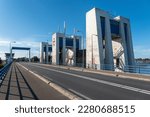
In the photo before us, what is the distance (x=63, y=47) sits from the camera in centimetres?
7300

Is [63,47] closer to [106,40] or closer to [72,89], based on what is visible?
[106,40]

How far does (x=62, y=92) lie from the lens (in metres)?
9.98

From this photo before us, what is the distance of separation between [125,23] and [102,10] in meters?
8.79

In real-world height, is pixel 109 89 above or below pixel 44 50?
below

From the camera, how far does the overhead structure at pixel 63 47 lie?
72.1m

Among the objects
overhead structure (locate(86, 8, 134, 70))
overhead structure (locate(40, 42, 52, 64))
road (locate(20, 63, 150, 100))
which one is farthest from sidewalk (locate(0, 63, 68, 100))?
overhead structure (locate(40, 42, 52, 64))

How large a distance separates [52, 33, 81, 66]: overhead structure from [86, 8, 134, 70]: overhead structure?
27508 mm

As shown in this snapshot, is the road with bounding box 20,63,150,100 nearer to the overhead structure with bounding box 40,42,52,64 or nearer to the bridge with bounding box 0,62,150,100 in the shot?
the bridge with bounding box 0,62,150,100

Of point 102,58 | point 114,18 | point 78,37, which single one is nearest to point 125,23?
point 114,18

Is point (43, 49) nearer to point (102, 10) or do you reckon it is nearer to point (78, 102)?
point (102, 10)

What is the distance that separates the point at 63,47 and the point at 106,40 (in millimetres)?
32897

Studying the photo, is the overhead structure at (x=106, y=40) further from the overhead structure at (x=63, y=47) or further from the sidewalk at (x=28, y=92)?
the overhead structure at (x=63, y=47)

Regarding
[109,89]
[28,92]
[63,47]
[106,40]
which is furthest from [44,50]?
[28,92]

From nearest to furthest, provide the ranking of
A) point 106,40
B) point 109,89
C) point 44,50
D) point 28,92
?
point 28,92 → point 109,89 → point 106,40 → point 44,50
